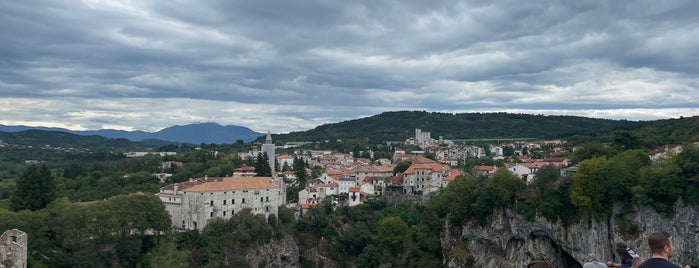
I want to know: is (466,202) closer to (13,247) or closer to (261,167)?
(261,167)

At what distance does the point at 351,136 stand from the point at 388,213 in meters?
92.5

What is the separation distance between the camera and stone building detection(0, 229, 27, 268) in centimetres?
3778

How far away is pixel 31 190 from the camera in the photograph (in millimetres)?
48219

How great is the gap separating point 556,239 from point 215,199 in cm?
2840

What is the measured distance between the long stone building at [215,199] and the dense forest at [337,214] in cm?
146

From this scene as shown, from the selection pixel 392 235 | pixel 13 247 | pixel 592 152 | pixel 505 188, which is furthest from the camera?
pixel 392 235

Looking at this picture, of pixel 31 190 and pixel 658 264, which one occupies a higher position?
pixel 658 264

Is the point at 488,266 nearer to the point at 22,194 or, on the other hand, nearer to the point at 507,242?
the point at 507,242

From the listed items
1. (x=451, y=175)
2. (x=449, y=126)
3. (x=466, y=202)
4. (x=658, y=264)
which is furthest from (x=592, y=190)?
(x=449, y=126)

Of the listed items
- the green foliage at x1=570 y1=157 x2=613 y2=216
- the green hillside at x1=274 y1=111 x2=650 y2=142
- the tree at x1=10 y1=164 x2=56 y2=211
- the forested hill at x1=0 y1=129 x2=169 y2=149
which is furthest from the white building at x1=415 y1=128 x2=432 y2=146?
the tree at x1=10 y1=164 x2=56 y2=211

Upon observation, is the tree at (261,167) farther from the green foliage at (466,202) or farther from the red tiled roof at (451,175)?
the red tiled roof at (451,175)

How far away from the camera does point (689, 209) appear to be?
37.5 meters

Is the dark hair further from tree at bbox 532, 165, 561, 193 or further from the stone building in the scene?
the stone building

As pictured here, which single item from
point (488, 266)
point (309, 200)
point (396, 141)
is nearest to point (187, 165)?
point (309, 200)
